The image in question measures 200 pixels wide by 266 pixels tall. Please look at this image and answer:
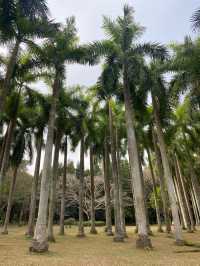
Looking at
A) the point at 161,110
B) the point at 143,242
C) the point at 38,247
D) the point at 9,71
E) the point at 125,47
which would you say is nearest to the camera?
the point at 38,247

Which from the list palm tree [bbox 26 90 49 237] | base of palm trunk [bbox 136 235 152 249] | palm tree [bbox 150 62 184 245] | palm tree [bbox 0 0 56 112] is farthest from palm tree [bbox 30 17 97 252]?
base of palm trunk [bbox 136 235 152 249]

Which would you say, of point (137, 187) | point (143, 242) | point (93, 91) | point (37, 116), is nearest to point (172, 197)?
point (137, 187)

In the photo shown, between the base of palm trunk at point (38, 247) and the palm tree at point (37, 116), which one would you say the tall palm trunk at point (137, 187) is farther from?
the palm tree at point (37, 116)

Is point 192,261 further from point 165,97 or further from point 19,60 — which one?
point 19,60

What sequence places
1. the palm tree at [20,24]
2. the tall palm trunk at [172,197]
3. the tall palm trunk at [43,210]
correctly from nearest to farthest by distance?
the tall palm trunk at [43,210] < the palm tree at [20,24] < the tall palm trunk at [172,197]

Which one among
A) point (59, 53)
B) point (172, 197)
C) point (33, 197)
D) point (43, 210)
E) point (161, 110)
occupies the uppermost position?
point (59, 53)

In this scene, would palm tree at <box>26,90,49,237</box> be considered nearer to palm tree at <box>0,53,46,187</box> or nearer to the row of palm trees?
the row of palm trees

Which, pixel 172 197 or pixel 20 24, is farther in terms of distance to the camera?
pixel 172 197

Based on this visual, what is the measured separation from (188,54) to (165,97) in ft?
10.2

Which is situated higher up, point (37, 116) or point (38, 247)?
point (37, 116)

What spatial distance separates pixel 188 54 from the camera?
15.9m

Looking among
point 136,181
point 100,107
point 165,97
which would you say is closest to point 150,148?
point 100,107

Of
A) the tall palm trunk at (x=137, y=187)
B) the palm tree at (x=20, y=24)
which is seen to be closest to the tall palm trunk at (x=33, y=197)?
the palm tree at (x=20, y=24)

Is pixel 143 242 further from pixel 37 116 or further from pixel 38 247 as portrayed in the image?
pixel 37 116
